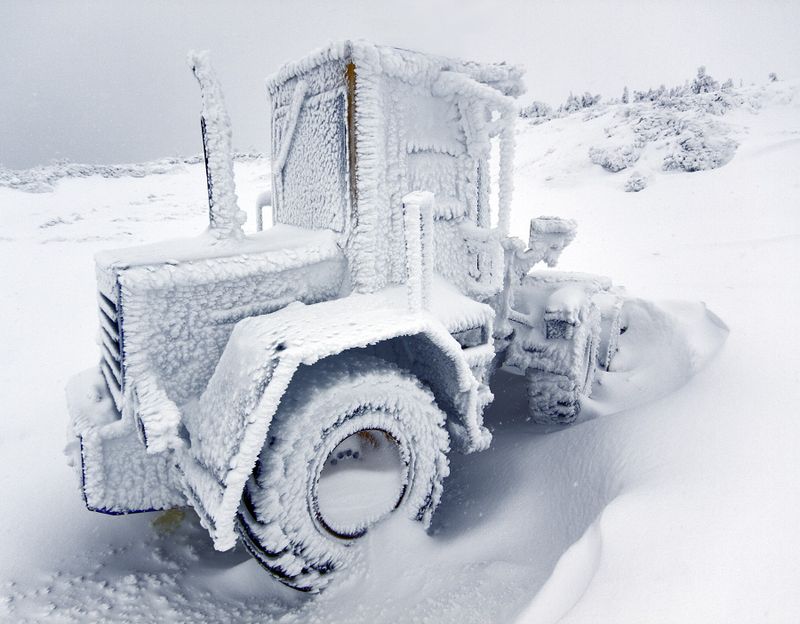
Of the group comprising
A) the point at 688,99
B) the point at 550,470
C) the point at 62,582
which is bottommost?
the point at 62,582

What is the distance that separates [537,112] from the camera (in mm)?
22094

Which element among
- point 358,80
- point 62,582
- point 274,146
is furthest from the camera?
point 274,146

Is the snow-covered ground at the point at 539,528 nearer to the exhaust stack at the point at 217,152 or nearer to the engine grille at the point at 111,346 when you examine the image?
the engine grille at the point at 111,346

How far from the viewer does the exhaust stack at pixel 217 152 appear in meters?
2.75

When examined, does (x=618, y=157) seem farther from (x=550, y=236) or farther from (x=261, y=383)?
(x=261, y=383)

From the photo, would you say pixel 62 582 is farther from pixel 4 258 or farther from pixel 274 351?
pixel 4 258

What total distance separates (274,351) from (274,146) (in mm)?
2238

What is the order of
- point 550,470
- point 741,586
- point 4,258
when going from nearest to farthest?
point 741,586
point 550,470
point 4,258

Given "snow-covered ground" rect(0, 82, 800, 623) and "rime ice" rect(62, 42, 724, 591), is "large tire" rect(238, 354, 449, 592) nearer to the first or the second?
"rime ice" rect(62, 42, 724, 591)

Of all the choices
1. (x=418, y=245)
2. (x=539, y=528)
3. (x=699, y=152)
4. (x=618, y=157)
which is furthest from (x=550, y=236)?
(x=618, y=157)

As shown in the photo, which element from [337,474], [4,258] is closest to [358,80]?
[337,474]

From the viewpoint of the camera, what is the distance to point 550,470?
3279 mm

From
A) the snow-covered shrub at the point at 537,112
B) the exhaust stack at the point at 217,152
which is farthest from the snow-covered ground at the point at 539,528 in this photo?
the snow-covered shrub at the point at 537,112

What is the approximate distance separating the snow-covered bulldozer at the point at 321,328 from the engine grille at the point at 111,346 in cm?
3
